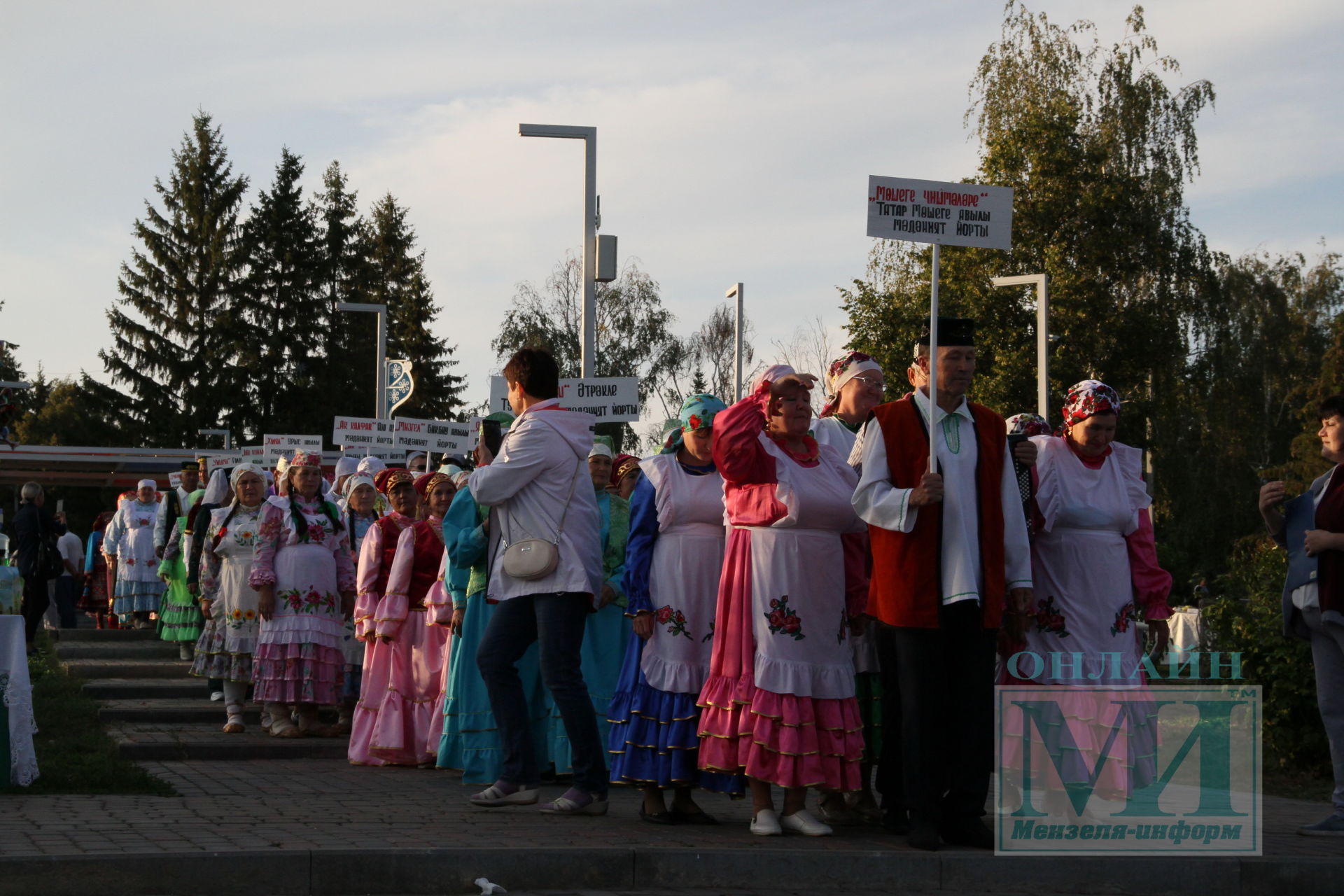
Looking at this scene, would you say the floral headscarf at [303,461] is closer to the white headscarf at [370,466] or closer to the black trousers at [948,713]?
the white headscarf at [370,466]

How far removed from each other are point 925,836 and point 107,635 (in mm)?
15835

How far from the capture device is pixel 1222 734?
1064cm

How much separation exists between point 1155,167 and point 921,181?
37774 mm

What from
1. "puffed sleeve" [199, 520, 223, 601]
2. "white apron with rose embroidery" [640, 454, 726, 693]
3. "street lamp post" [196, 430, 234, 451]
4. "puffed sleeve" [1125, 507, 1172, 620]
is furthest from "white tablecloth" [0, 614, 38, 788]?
"street lamp post" [196, 430, 234, 451]

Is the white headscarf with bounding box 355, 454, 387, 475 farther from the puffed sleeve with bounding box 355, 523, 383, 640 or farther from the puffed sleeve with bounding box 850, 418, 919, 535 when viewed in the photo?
the puffed sleeve with bounding box 850, 418, 919, 535

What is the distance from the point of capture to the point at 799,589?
7.23 meters

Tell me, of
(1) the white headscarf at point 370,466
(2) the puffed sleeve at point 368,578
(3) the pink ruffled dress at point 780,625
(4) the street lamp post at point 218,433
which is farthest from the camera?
(4) the street lamp post at point 218,433

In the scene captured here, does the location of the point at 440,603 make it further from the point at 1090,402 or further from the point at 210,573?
the point at 1090,402

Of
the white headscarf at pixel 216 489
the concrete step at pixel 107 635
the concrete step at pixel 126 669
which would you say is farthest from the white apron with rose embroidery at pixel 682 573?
the concrete step at pixel 107 635

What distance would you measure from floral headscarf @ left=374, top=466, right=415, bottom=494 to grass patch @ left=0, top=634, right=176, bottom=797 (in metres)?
2.60

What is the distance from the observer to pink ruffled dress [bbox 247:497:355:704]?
12.2m

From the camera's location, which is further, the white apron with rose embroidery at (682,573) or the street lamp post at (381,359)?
the street lamp post at (381,359)

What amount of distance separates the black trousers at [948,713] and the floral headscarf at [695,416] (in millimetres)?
1477

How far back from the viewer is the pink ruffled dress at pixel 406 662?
10789 millimetres
